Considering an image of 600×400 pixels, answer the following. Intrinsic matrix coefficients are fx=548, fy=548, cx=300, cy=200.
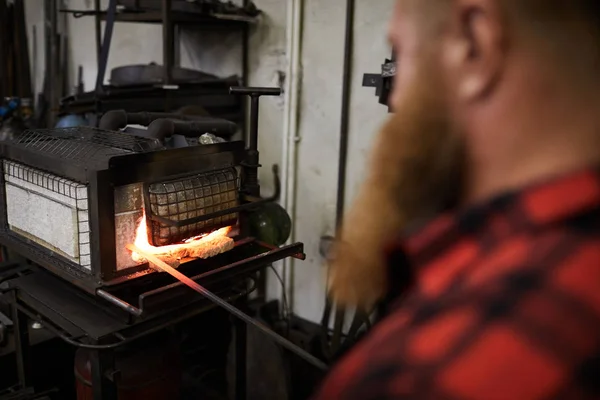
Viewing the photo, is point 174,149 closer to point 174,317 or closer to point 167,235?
point 167,235

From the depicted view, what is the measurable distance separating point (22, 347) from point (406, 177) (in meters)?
1.53

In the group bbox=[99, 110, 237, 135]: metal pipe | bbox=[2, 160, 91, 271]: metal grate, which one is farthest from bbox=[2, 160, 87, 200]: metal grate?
bbox=[99, 110, 237, 135]: metal pipe

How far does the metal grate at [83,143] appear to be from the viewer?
1.36 meters

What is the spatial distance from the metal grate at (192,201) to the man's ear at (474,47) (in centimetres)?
94

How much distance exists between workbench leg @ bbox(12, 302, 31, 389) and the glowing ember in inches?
22.4

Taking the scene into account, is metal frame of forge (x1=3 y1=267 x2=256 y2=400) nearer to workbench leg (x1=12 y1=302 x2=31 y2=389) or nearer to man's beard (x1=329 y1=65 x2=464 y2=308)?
workbench leg (x1=12 y1=302 x2=31 y2=389)

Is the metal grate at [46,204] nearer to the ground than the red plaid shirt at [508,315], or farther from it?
nearer to the ground

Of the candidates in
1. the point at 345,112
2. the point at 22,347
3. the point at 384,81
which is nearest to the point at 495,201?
the point at 384,81

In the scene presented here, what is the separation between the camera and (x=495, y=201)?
483mm

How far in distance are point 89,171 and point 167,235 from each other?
9.4 inches

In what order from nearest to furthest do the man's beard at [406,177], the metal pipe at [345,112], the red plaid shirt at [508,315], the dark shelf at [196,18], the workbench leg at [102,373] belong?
the red plaid shirt at [508,315], the man's beard at [406,177], the workbench leg at [102,373], the metal pipe at [345,112], the dark shelf at [196,18]

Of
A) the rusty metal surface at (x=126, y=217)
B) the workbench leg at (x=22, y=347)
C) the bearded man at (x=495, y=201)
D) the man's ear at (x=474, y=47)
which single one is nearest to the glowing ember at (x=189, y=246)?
the rusty metal surface at (x=126, y=217)

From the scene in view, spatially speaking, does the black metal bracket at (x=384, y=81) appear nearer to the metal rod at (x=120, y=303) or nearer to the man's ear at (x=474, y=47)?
the metal rod at (x=120, y=303)

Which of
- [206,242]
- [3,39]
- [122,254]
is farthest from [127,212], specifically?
[3,39]
